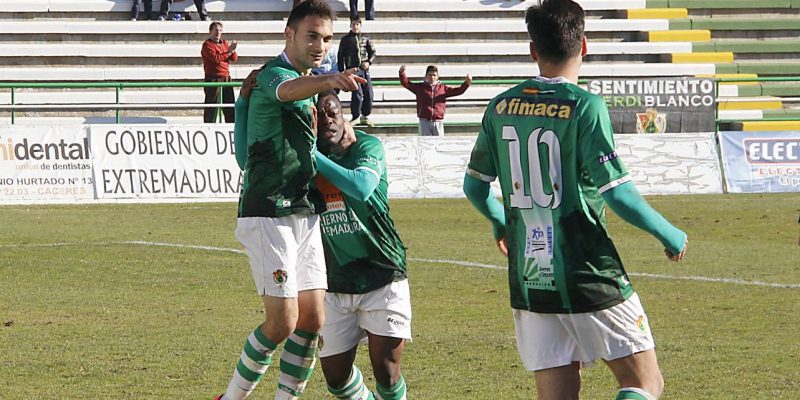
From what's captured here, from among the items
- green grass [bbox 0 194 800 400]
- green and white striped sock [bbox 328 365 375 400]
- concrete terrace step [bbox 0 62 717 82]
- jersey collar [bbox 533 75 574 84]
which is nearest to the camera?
jersey collar [bbox 533 75 574 84]

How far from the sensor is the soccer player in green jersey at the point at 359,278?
21.0 ft

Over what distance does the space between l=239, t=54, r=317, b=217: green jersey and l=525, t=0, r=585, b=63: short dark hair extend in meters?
1.61

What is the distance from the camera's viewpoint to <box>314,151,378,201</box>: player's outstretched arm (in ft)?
20.4

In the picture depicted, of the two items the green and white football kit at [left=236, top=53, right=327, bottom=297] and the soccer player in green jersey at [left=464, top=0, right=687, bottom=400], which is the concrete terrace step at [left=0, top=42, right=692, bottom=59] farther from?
the soccer player in green jersey at [left=464, top=0, right=687, bottom=400]

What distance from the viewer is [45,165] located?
2052 centimetres

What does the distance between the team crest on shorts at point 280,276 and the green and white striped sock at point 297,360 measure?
0.28 metres

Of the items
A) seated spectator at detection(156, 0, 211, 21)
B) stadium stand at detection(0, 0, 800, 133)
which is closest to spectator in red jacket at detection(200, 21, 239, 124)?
stadium stand at detection(0, 0, 800, 133)

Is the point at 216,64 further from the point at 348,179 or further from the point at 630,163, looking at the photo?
the point at 348,179

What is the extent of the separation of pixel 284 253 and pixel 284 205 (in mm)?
220

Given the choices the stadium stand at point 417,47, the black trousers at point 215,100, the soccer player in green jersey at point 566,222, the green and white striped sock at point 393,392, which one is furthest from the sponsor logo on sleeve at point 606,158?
the stadium stand at point 417,47

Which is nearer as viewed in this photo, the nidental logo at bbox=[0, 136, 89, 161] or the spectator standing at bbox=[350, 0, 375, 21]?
the nidental logo at bbox=[0, 136, 89, 161]

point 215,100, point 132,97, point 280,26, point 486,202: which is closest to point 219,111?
point 215,100

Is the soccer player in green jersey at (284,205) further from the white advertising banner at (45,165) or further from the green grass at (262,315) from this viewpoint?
the white advertising banner at (45,165)

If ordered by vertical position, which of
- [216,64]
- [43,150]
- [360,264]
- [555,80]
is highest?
[555,80]
